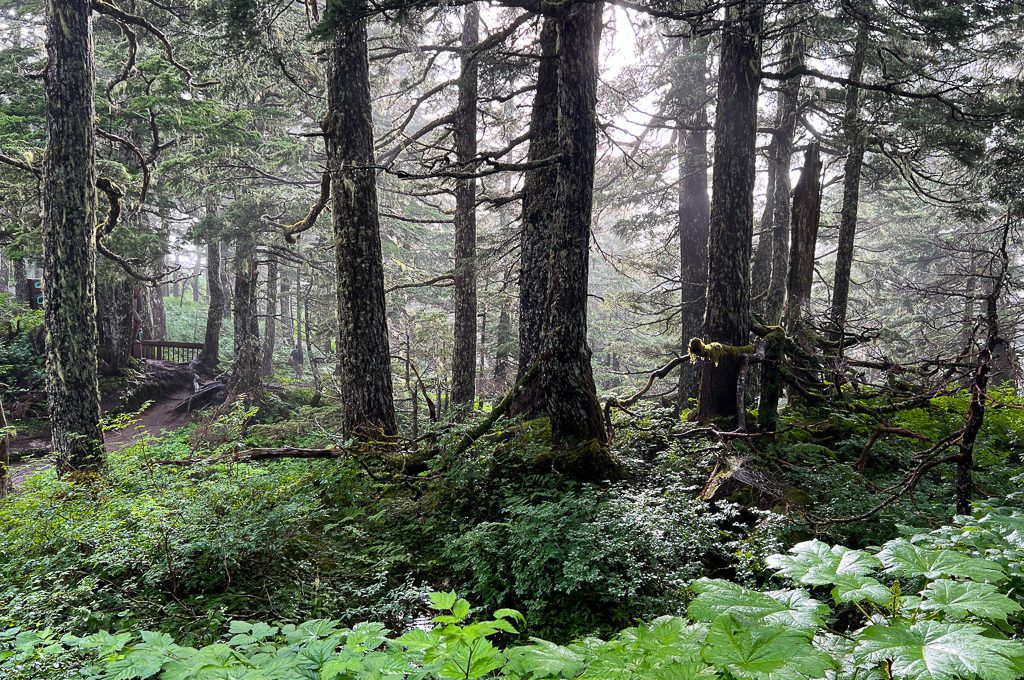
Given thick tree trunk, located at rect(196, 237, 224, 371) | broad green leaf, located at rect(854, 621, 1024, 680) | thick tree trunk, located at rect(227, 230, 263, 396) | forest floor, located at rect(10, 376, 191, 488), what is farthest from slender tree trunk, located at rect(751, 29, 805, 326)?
thick tree trunk, located at rect(196, 237, 224, 371)

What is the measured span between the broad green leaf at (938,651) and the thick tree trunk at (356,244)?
694 centimetres

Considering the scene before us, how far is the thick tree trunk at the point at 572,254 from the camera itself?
607cm

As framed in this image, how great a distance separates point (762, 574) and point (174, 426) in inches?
672

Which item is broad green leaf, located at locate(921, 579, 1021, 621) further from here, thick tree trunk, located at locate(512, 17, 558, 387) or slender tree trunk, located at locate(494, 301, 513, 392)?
slender tree trunk, located at locate(494, 301, 513, 392)

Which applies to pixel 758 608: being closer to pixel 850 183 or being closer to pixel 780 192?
pixel 850 183

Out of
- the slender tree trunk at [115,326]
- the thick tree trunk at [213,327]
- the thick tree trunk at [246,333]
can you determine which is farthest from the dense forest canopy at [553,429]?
the thick tree trunk at [213,327]

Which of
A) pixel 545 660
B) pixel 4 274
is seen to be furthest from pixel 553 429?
pixel 4 274

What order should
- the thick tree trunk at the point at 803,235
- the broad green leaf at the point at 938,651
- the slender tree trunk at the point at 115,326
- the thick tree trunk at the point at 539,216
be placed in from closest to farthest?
the broad green leaf at the point at 938,651
the thick tree trunk at the point at 539,216
the thick tree trunk at the point at 803,235
the slender tree trunk at the point at 115,326

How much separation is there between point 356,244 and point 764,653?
7387mm

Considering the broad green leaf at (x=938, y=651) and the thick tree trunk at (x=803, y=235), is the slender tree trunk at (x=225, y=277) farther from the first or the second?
the broad green leaf at (x=938, y=651)

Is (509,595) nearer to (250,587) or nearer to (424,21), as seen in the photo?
(250,587)

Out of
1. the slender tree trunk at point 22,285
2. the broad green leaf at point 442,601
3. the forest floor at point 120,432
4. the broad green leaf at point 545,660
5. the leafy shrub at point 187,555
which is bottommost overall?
the forest floor at point 120,432

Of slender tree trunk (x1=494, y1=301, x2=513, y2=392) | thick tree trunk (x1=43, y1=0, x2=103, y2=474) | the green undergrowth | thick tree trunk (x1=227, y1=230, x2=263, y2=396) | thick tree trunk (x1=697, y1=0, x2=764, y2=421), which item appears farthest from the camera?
thick tree trunk (x1=227, y1=230, x2=263, y2=396)

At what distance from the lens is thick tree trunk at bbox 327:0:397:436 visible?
7.67m
